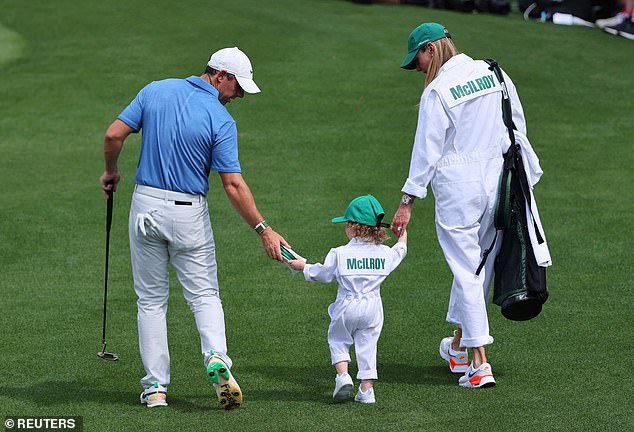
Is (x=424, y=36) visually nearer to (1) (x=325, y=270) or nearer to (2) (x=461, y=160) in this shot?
(2) (x=461, y=160)

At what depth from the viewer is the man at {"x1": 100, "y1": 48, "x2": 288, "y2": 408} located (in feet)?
21.5

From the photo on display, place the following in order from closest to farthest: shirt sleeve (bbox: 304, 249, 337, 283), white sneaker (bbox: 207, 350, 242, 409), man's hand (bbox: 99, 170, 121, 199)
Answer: white sneaker (bbox: 207, 350, 242, 409) < shirt sleeve (bbox: 304, 249, 337, 283) < man's hand (bbox: 99, 170, 121, 199)

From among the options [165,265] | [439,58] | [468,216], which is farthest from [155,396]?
[439,58]

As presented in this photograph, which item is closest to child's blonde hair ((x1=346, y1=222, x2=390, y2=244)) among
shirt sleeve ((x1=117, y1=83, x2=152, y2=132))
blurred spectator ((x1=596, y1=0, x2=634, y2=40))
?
shirt sleeve ((x1=117, y1=83, x2=152, y2=132))

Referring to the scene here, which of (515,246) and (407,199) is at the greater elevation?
(407,199)

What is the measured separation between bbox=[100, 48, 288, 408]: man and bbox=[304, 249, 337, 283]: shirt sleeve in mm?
225

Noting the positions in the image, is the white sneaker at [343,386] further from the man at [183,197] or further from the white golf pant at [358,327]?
the man at [183,197]

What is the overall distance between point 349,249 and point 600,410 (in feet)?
5.74

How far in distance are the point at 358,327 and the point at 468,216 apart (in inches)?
39.5

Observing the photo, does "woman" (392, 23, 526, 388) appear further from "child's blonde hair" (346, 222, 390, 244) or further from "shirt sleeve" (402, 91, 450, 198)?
"child's blonde hair" (346, 222, 390, 244)

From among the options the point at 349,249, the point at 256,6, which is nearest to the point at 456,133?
the point at 349,249

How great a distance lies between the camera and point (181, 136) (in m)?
6.52

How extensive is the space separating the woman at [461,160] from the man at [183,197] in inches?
43.3

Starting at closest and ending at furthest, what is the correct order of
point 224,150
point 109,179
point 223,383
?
point 223,383
point 224,150
point 109,179
